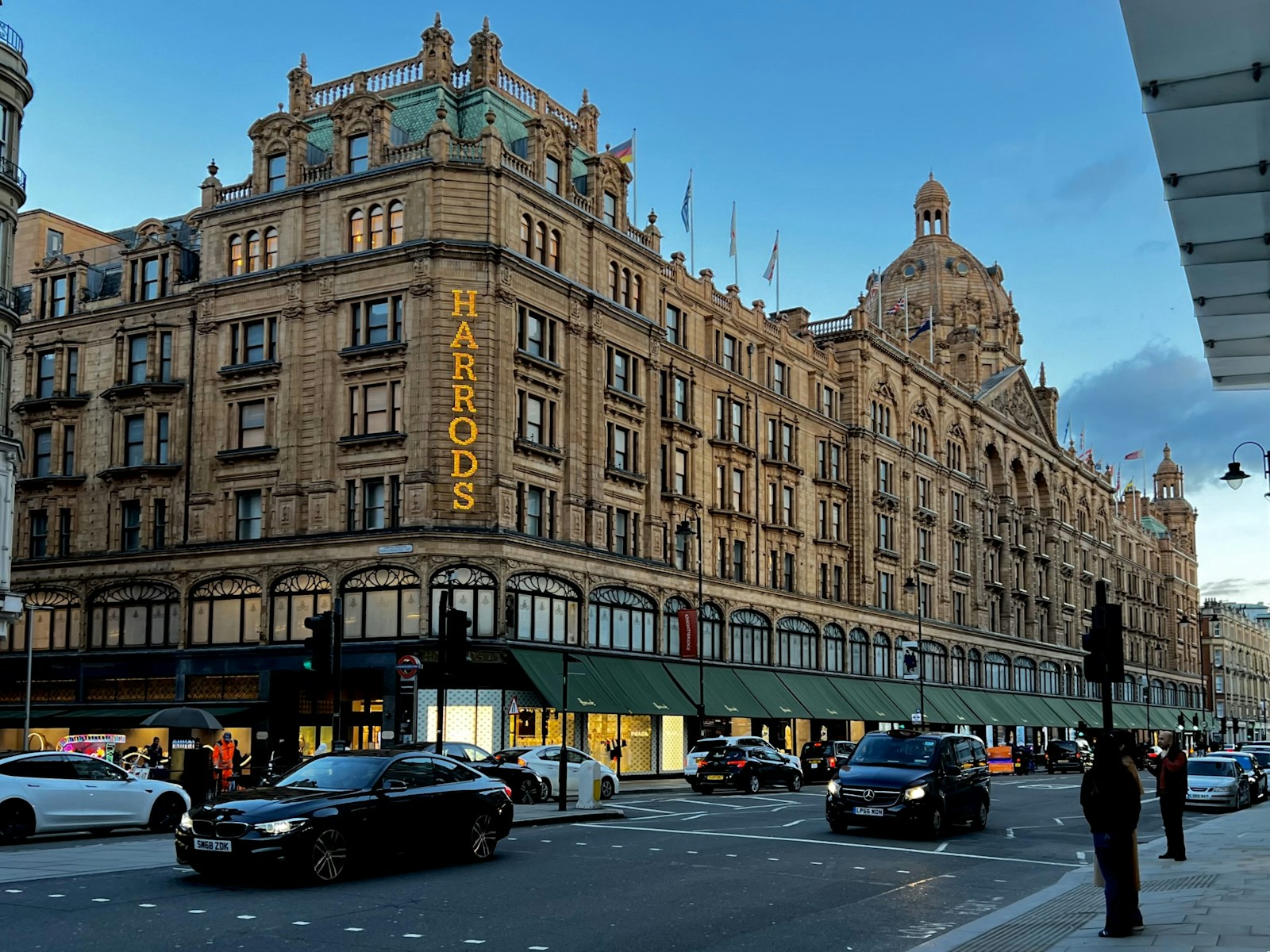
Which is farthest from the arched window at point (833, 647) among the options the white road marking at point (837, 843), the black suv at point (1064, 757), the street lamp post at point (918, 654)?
the white road marking at point (837, 843)

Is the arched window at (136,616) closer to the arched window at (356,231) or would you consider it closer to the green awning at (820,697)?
the arched window at (356,231)

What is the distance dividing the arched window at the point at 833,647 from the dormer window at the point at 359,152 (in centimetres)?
3265

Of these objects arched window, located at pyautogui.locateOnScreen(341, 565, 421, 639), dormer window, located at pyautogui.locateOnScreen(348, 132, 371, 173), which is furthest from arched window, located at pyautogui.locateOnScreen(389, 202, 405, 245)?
arched window, located at pyautogui.locateOnScreen(341, 565, 421, 639)

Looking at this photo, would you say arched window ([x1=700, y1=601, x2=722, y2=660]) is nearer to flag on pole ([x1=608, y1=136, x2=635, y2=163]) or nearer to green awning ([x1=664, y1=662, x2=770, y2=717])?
green awning ([x1=664, y1=662, x2=770, y2=717])

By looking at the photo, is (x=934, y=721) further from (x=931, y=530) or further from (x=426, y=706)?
(x=426, y=706)

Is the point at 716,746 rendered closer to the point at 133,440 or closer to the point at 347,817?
the point at 347,817

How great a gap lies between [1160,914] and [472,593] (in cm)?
3344

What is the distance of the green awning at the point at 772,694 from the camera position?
59438mm

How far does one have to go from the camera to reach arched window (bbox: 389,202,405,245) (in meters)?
48.8

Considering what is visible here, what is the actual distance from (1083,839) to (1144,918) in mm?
13117

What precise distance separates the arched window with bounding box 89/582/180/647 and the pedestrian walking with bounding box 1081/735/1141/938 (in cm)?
4340

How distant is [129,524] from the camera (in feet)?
176

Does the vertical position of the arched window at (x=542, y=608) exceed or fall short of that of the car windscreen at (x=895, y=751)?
it exceeds it

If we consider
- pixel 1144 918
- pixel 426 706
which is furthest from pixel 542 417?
pixel 1144 918
